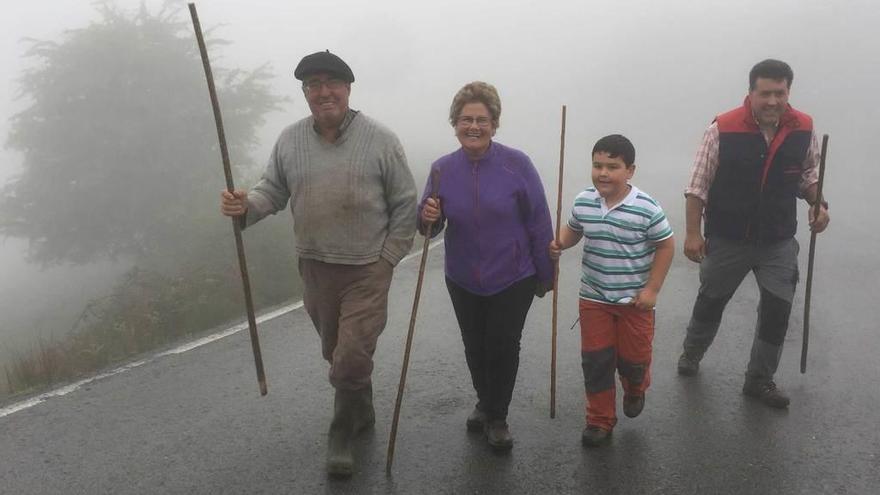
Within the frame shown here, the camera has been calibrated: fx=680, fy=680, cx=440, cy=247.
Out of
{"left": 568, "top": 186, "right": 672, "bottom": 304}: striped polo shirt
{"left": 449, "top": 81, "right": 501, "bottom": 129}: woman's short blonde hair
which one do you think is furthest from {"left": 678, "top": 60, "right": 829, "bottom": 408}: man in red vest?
{"left": 449, "top": 81, "right": 501, "bottom": 129}: woman's short blonde hair

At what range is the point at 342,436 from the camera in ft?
11.6

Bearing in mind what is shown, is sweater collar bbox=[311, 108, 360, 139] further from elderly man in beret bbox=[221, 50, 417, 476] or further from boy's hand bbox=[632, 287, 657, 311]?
boy's hand bbox=[632, 287, 657, 311]

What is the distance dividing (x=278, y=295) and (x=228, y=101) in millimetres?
11419

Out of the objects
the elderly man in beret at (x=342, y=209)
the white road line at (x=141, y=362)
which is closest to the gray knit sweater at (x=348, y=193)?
the elderly man in beret at (x=342, y=209)

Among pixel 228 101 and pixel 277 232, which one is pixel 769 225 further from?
pixel 228 101

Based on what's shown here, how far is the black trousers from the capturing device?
3494 millimetres

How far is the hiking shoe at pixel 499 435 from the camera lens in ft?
11.9

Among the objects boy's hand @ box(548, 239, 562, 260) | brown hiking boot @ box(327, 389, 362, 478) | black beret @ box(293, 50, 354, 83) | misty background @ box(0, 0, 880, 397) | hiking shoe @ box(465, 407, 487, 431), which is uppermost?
black beret @ box(293, 50, 354, 83)

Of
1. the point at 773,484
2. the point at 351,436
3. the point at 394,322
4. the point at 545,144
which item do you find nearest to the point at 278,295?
the point at 394,322

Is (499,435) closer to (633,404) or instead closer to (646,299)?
(633,404)

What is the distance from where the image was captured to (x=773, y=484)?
329 cm

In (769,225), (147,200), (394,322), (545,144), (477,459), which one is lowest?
(545,144)

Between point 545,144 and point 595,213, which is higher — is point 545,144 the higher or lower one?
the lower one

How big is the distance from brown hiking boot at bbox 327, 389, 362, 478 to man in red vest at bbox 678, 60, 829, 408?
225 centimetres
